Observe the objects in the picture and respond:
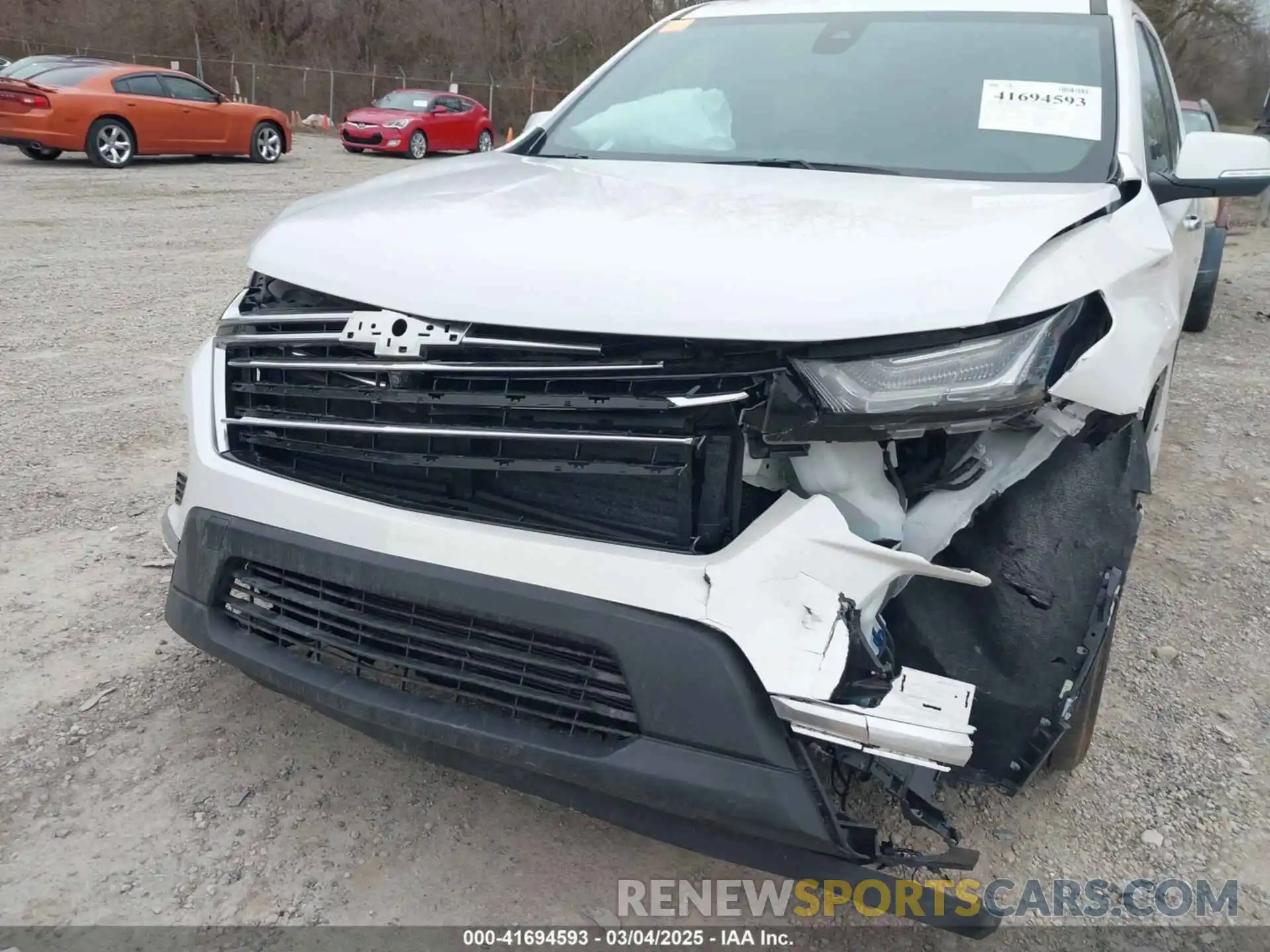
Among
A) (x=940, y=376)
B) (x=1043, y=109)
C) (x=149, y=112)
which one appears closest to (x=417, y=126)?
(x=149, y=112)

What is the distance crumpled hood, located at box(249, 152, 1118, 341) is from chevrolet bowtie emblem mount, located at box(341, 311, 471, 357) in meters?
0.03

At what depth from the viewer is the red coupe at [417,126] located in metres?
19.1

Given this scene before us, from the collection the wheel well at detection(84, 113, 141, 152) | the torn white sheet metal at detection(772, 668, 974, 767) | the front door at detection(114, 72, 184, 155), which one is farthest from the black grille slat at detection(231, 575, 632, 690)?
the front door at detection(114, 72, 184, 155)

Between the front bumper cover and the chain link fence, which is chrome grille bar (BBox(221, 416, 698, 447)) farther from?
the chain link fence

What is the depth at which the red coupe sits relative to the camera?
19062mm

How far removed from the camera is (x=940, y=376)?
1674mm

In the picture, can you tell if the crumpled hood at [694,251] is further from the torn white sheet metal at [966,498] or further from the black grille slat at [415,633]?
the black grille slat at [415,633]

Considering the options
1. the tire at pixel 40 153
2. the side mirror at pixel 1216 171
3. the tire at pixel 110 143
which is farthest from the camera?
the tire at pixel 40 153

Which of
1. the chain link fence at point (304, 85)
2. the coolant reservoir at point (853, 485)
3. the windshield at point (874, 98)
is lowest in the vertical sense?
the chain link fence at point (304, 85)

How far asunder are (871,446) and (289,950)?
1424 millimetres

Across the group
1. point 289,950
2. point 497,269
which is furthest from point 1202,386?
point 289,950

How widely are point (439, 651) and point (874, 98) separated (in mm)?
1927

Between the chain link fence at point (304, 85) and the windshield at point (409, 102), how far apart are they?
26.5ft

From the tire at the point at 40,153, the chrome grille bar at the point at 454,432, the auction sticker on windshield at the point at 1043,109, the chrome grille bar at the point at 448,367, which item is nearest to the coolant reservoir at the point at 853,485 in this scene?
the chrome grille bar at the point at 454,432
